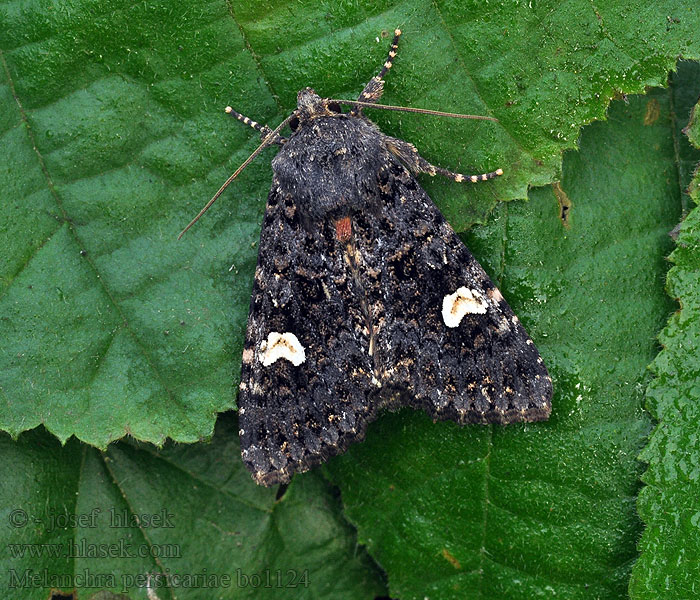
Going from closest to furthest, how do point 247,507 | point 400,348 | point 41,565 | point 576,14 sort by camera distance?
point 576,14
point 400,348
point 41,565
point 247,507

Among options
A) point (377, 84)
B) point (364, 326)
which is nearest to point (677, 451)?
point (364, 326)

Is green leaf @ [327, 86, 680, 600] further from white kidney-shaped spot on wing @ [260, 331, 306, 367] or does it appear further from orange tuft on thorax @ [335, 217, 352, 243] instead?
white kidney-shaped spot on wing @ [260, 331, 306, 367]

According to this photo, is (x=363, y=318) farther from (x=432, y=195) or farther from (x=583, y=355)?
(x=583, y=355)

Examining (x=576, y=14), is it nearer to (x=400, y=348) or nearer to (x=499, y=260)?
(x=499, y=260)

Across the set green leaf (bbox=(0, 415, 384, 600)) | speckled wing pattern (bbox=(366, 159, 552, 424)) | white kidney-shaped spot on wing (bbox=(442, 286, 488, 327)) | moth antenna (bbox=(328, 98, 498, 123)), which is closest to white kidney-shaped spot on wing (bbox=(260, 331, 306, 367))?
speckled wing pattern (bbox=(366, 159, 552, 424))

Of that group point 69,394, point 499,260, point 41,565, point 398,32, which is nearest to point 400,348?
point 499,260

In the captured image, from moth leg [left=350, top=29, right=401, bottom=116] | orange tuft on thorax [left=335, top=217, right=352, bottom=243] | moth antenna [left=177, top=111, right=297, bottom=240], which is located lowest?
orange tuft on thorax [left=335, top=217, right=352, bottom=243]
